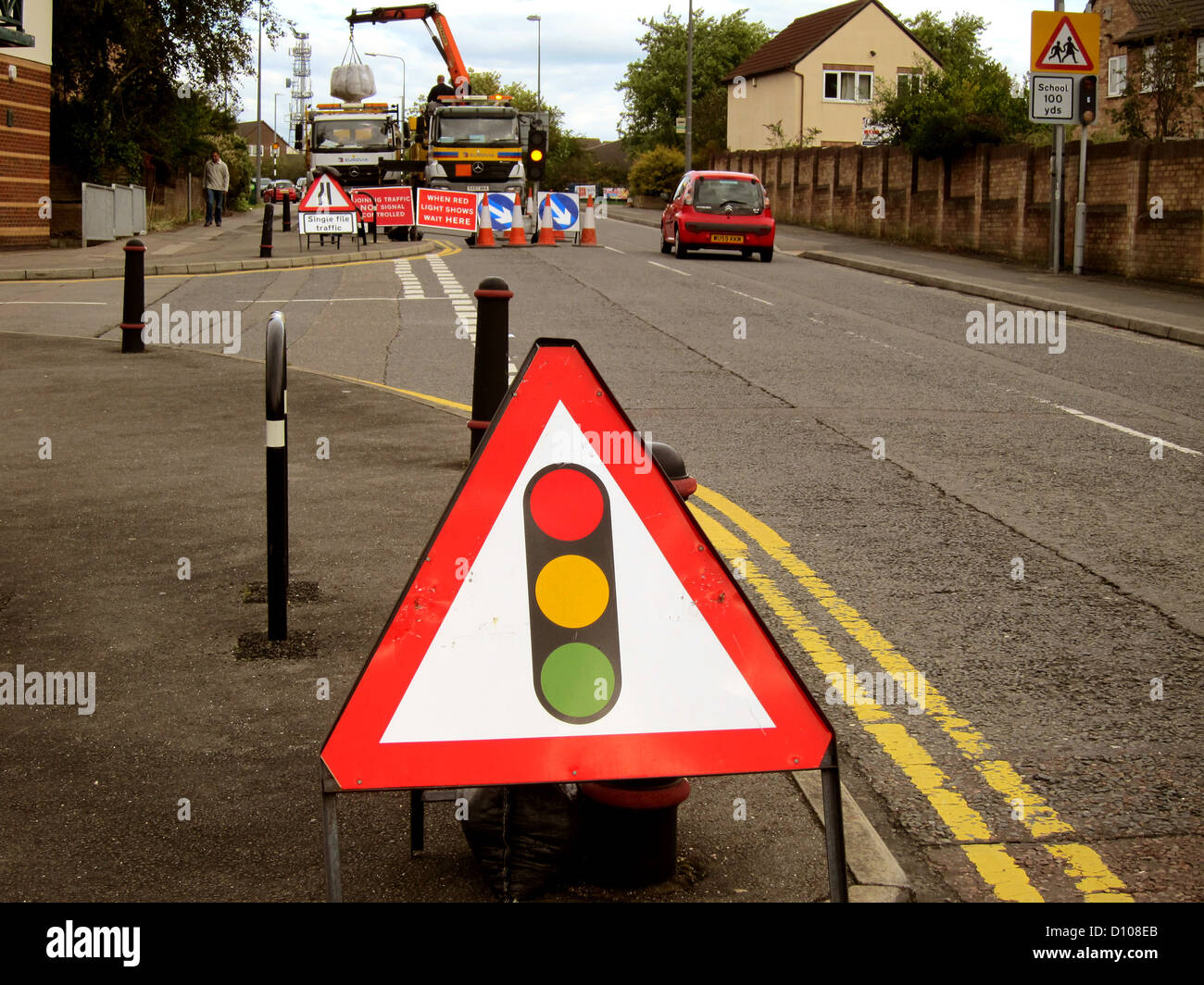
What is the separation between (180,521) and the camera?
6.92 metres

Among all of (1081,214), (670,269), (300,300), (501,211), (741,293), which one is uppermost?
(501,211)

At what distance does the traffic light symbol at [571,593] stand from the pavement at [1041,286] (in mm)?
14553

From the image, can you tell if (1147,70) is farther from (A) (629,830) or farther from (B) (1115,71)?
(B) (1115,71)

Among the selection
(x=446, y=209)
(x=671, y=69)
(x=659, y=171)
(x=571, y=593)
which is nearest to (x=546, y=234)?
(x=446, y=209)

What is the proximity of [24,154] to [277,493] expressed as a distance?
27585 millimetres

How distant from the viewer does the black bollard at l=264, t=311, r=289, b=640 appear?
4.94 metres

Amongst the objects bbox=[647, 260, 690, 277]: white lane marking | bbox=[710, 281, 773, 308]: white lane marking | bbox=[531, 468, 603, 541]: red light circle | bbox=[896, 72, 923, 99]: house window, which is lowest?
bbox=[531, 468, 603, 541]: red light circle

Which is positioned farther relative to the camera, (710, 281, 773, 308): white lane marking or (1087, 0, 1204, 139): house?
(1087, 0, 1204, 139): house

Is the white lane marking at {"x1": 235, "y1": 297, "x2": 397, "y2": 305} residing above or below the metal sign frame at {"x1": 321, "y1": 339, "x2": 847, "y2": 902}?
above

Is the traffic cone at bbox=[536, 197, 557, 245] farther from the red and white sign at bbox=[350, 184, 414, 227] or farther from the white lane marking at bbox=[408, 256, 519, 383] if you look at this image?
the white lane marking at bbox=[408, 256, 519, 383]

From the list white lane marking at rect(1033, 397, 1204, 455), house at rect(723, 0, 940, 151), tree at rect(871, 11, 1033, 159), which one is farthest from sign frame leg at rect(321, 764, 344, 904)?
house at rect(723, 0, 940, 151)

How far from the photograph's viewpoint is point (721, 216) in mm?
27547

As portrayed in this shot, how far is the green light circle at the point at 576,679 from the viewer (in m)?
2.91

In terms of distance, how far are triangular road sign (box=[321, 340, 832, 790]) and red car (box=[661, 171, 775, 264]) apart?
24.9m
